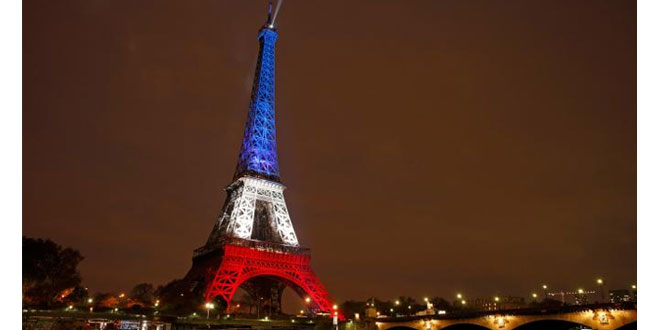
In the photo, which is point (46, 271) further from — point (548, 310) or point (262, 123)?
point (548, 310)

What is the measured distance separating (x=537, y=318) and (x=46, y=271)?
148 feet

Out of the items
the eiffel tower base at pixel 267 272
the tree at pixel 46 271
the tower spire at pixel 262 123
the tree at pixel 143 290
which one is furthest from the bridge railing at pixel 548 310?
the tree at pixel 143 290

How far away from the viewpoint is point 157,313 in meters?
38.5

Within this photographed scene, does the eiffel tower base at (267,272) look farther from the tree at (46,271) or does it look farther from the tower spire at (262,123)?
the tree at (46,271)

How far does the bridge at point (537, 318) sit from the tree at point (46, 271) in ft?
114

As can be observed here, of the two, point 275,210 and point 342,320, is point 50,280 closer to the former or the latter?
point 275,210

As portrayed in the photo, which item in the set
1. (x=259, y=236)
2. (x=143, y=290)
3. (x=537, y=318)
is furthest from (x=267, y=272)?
(x=143, y=290)

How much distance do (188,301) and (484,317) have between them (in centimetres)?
2657

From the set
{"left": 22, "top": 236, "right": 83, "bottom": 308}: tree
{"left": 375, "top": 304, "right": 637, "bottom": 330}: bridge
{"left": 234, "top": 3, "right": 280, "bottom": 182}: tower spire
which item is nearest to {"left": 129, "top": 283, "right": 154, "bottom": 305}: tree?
{"left": 22, "top": 236, "right": 83, "bottom": 308}: tree

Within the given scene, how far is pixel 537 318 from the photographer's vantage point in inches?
1297

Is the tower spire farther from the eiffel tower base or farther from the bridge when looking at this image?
the bridge

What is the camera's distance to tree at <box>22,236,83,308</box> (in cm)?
4150
